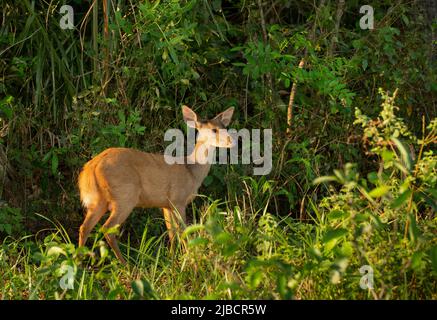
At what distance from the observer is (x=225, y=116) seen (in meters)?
7.71

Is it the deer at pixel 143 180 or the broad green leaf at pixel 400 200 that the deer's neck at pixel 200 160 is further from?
the broad green leaf at pixel 400 200

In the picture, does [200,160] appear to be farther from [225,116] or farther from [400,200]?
[400,200]

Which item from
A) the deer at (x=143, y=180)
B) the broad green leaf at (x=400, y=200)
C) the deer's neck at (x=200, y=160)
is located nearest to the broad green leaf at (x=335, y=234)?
the broad green leaf at (x=400, y=200)

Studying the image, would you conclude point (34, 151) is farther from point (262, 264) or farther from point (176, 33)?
point (262, 264)

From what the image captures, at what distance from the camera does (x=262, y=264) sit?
4.84 metres

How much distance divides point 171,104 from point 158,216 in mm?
1011

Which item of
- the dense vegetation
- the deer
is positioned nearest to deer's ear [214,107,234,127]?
the deer

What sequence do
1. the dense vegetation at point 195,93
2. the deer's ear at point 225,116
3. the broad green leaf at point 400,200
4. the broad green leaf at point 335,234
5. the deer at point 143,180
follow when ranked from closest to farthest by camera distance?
1. the broad green leaf at point 400,200
2. the broad green leaf at point 335,234
3. the deer at point 143,180
4. the dense vegetation at point 195,93
5. the deer's ear at point 225,116

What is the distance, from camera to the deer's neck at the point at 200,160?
7699mm

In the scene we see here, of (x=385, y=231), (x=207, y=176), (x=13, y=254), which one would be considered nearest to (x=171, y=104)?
(x=207, y=176)

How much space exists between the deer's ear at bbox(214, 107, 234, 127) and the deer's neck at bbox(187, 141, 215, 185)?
0.80 ft

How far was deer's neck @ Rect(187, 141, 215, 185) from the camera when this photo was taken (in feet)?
25.3

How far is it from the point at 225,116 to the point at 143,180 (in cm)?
101

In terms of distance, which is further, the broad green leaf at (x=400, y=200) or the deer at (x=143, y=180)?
the deer at (x=143, y=180)
